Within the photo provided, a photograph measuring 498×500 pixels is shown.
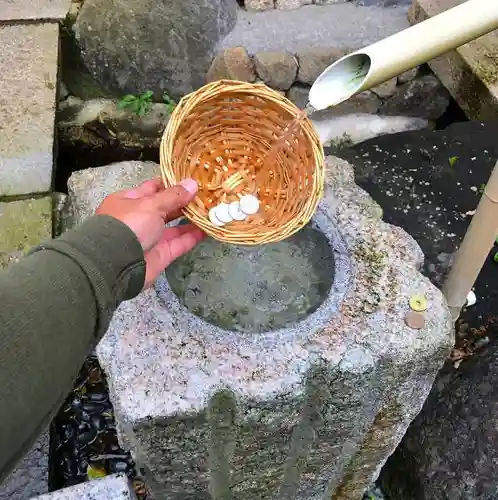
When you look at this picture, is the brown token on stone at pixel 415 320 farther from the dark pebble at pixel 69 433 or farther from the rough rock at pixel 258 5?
the rough rock at pixel 258 5

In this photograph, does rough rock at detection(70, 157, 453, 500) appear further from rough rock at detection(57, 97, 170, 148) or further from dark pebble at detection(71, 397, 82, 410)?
rough rock at detection(57, 97, 170, 148)

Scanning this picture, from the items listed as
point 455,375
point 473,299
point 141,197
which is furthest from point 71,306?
point 473,299

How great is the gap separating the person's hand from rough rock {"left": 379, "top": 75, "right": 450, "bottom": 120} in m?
2.03

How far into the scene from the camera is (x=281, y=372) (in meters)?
1.48

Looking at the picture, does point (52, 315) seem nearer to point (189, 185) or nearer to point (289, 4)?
point (189, 185)

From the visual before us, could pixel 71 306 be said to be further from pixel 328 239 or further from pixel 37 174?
pixel 37 174

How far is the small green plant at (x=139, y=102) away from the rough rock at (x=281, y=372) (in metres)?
1.45

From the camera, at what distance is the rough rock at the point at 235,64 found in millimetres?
2951

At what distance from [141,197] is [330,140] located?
2.07 metres

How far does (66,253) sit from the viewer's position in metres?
1.12

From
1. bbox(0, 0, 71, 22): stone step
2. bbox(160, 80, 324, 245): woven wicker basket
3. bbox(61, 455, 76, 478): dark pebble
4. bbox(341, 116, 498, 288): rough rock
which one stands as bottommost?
bbox(61, 455, 76, 478): dark pebble

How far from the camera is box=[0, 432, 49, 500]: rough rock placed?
1.99 meters

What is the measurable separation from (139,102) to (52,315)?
2318mm

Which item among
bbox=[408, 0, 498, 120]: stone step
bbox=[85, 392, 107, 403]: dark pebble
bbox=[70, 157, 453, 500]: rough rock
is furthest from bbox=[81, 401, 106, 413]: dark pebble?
bbox=[408, 0, 498, 120]: stone step
